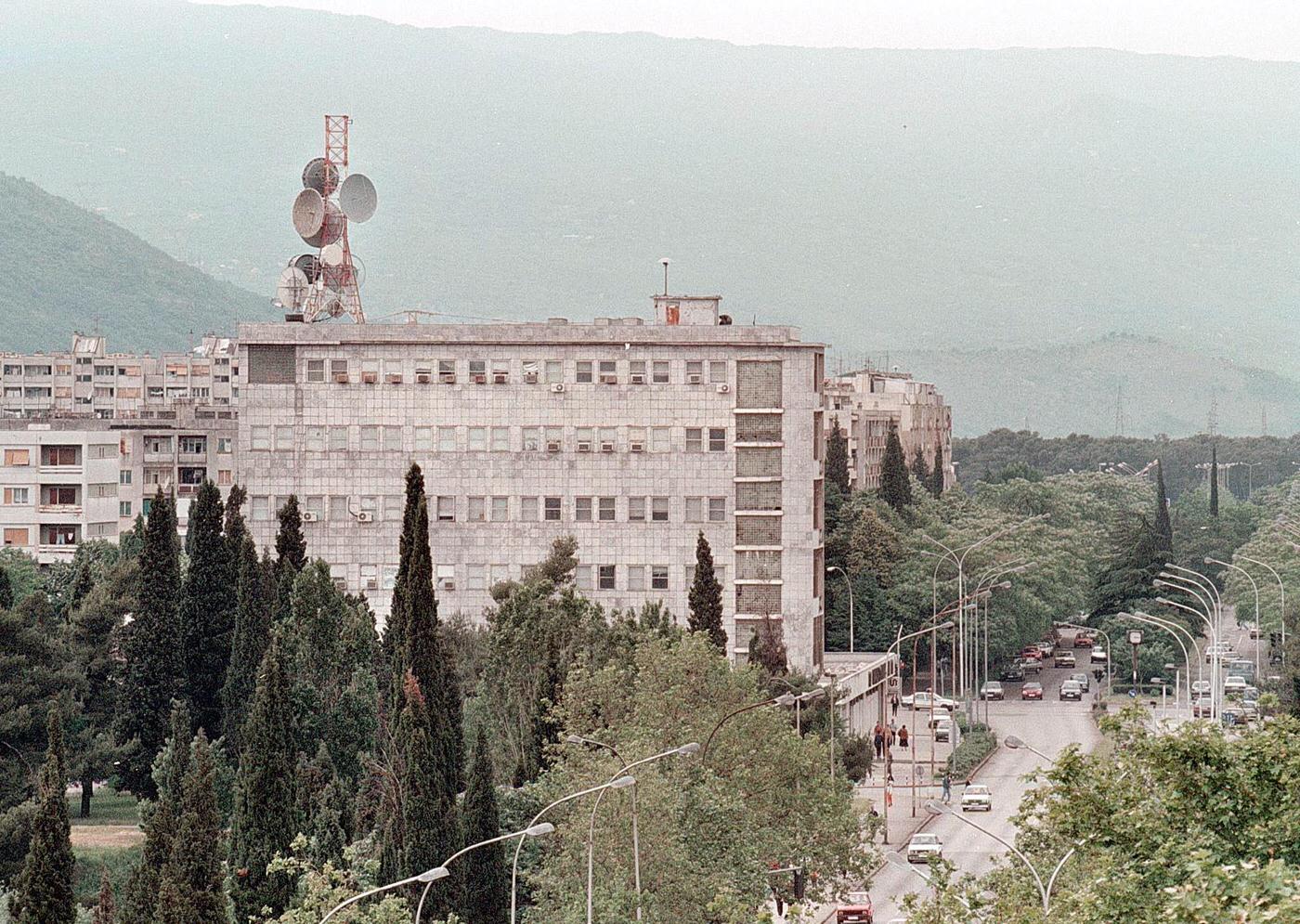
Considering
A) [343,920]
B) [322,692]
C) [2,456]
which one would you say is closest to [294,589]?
[322,692]

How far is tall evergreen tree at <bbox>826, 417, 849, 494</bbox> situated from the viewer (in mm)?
149625

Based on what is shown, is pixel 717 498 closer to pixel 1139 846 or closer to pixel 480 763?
pixel 480 763

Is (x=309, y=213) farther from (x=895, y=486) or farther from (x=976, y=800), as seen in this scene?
(x=976, y=800)

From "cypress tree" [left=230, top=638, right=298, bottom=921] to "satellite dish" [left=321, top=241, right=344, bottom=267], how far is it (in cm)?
6502

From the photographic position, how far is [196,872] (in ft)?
157

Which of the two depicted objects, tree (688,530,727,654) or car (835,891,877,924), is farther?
tree (688,530,727,654)

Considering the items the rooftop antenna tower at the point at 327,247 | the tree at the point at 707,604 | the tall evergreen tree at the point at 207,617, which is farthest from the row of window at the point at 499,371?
the tall evergreen tree at the point at 207,617

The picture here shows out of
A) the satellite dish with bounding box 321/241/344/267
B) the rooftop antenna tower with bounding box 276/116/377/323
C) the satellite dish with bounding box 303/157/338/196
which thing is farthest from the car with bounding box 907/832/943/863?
the satellite dish with bounding box 303/157/338/196

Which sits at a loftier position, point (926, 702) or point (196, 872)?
point (196, 872)

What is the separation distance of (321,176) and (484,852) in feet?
240

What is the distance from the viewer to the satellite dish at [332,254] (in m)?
120

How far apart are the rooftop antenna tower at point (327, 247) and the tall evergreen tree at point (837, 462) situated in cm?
3486

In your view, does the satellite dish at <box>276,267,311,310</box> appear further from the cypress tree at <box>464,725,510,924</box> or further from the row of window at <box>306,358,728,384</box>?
the cypress tree at <box>464,725,510,924</box>

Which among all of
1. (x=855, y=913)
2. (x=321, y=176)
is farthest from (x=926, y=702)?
(x=855, y=913)
